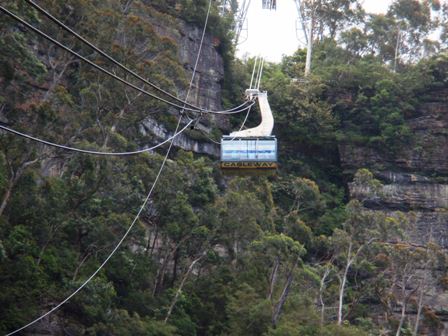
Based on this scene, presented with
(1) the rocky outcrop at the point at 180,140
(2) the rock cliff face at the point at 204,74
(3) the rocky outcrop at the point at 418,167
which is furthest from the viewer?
(3) the rocky outcrop at the point at 418,167

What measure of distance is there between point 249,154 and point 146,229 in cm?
990

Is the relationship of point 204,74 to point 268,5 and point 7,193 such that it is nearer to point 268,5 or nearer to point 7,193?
point 268,5

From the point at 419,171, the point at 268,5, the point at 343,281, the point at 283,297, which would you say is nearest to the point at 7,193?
the point at 283,297

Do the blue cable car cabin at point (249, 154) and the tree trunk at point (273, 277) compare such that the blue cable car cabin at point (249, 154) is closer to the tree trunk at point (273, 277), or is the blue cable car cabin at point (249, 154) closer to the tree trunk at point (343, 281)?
the tree trunk at point (273, 277)

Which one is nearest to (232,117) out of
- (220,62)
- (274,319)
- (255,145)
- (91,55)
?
(220,62)

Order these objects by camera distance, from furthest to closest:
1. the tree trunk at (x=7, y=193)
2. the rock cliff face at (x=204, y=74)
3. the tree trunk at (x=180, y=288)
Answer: the rock cliff face at (x=204, y=74), the tree trunk at (x=180, y=288), the tree trunk at (x=7, y=193)

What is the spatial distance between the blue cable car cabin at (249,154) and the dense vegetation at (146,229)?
6.21 m

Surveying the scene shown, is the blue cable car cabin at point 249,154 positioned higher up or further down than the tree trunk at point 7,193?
higher up

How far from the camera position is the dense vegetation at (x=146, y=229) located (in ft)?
73.2

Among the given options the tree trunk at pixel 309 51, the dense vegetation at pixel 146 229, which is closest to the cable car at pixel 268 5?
the tree trunk at pixel 309 51

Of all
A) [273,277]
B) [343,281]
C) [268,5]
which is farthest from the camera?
[268,5]

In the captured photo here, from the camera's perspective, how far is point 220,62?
40.6 m

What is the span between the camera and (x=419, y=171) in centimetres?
3959

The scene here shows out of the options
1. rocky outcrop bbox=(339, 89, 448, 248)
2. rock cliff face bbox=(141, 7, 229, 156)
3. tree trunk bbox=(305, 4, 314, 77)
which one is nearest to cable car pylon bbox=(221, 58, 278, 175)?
rock cliff face bbox=(141, 7, 229, 156)
